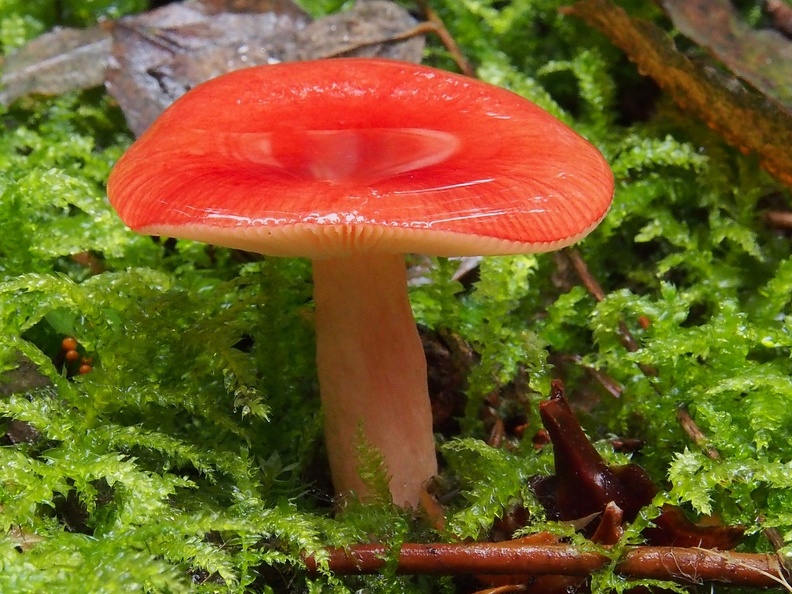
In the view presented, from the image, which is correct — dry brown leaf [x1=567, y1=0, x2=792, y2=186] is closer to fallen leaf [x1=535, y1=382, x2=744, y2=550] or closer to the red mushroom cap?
the red mushroom cap

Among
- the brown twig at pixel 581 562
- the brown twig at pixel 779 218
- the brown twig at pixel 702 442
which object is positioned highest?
the brown twig at pixel 779 218

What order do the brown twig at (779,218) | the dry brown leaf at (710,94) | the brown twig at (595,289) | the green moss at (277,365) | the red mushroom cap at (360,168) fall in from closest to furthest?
the red mushroom cap at (360,168) → the green moss at (277,365) → the brown twig at (595,289) → the dry brown leaf at (710,94) → the brown twig at (779,218)

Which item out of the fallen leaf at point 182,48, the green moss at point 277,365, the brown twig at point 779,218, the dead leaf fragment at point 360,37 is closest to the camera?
the green moss at point 277,365

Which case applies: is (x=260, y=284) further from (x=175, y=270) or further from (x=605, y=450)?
(x=605, y=450)

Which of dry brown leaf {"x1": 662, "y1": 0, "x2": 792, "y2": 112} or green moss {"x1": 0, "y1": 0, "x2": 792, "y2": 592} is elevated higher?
dry brown leaf {"x1": 662, "y1": 0, "x2": 792, "y2": 112}

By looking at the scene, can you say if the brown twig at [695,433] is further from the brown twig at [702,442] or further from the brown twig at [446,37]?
the brown twig at [446,37]

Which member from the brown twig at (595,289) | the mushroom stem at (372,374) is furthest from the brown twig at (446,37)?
the mushroom stem at (372,374)

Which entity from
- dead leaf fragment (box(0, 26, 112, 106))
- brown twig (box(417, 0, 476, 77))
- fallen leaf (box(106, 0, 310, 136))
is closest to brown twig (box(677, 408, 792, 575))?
brown twig (box(417, 0, 476, 77))

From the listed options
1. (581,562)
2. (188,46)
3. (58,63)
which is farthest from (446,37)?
(581,562)
